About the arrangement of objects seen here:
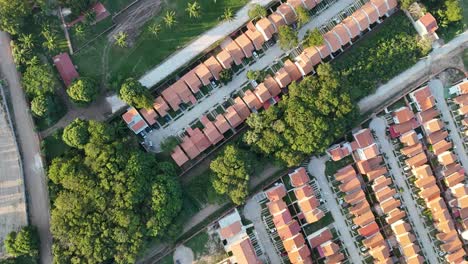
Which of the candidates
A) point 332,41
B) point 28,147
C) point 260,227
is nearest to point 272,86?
point 332,41

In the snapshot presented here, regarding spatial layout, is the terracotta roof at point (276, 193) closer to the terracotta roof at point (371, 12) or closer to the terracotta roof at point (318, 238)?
the terracotta roof at point (318, 238)

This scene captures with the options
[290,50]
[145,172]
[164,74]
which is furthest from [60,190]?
[290,50]

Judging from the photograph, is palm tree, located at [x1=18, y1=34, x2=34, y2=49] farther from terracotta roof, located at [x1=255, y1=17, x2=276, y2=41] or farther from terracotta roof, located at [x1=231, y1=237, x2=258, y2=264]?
terracotta roof, located at [x1=231, y1=237, x2=258, y2=264]

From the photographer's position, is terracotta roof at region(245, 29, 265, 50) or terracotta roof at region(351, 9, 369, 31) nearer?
terracotta roof at region(245, 29, 265, 50)

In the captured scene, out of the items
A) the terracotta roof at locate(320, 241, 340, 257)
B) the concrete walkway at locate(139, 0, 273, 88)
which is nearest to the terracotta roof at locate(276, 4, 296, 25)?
the concrete walkway at locate(139, 0, 273, 88)

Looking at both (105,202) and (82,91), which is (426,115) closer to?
(105,202)

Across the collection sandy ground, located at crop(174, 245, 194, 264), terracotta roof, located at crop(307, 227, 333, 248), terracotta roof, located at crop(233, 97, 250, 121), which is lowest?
terracotta roof, located at crop(307, 227, 333, 248)

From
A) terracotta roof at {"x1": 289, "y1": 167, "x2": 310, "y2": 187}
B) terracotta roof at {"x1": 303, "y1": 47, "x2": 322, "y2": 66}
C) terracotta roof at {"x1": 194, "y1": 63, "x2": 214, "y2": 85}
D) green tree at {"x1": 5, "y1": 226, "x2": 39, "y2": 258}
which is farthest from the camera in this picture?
terracotta roof at {"x1": 303, "y1": 47, "x2": 322, "y2": 66}
